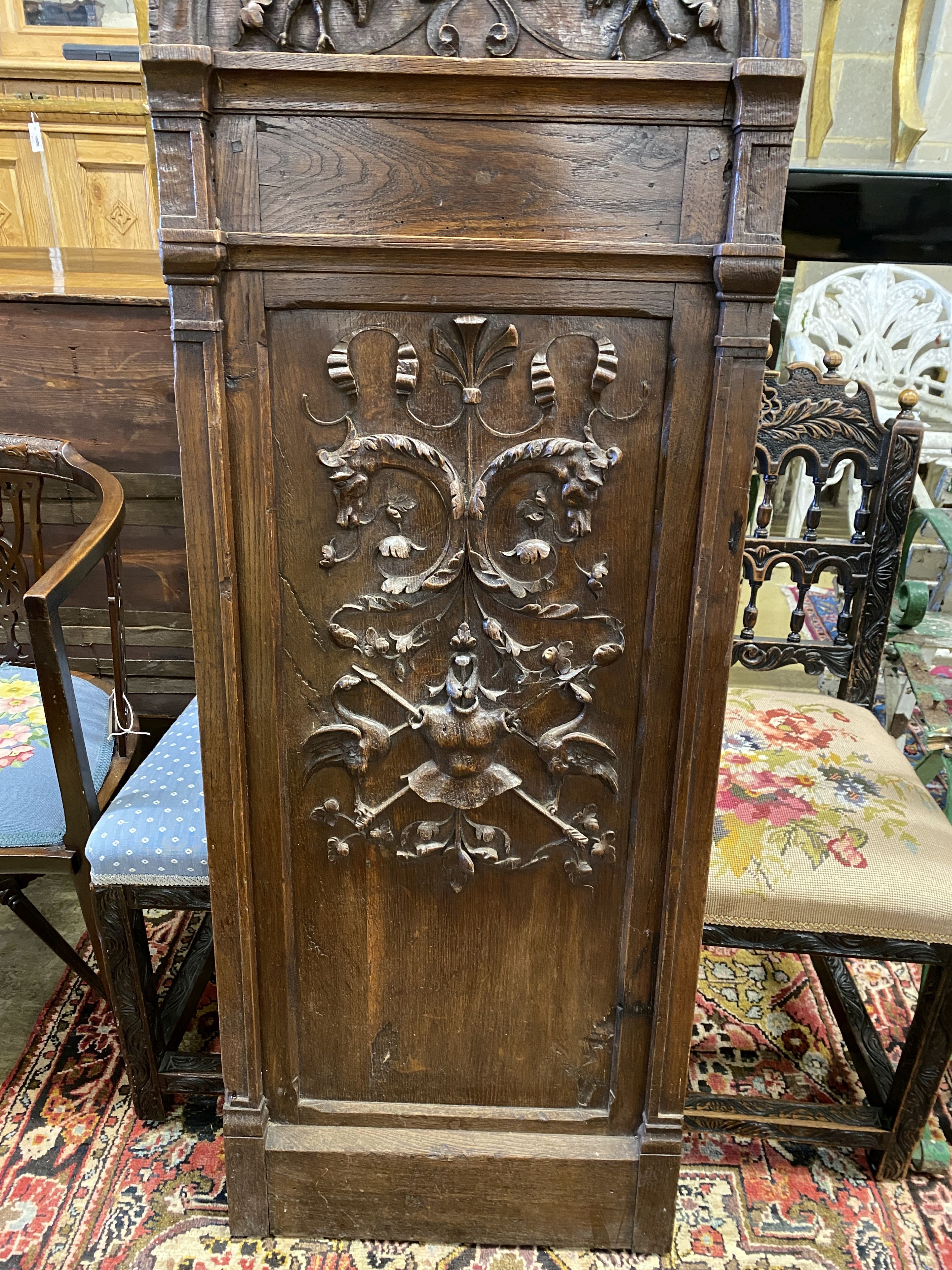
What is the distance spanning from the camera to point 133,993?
1.42 meters

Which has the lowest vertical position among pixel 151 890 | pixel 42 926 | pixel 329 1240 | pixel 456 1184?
pixel 329 1240

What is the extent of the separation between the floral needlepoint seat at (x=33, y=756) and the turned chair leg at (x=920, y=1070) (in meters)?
1.33

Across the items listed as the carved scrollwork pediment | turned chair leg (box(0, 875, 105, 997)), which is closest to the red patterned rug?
turned chair leg (box(0, 875, 105, 997))

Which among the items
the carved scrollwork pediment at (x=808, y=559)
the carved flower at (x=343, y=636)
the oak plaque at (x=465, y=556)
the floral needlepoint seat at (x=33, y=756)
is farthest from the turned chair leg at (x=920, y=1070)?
the floral needlepoint seat at (x=33, y=756)

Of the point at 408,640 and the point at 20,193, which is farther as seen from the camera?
the point at 20,193

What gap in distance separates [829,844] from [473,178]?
102cm

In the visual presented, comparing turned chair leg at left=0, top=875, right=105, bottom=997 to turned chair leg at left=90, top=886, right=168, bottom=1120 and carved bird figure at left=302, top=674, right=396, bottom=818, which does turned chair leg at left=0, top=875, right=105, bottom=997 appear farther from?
carved bird figure at left=302, top=674, right=396, bottom=818

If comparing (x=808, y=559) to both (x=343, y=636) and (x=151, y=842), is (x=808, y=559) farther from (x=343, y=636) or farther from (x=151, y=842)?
(x=151, y=842)

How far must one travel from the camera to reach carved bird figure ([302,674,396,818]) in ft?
3.67

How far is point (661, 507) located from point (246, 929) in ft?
2.41

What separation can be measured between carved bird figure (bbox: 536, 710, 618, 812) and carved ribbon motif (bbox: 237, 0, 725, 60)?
69 cm

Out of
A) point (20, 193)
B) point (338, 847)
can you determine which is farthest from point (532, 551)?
point (20, 193)

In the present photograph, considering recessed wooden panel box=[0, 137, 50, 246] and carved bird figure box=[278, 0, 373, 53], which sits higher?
carved bird figure box=[278, 0, 373, 53]

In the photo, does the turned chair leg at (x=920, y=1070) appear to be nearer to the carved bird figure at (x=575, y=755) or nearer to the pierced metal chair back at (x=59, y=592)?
the carved bird figure at (x=575, y=755)
